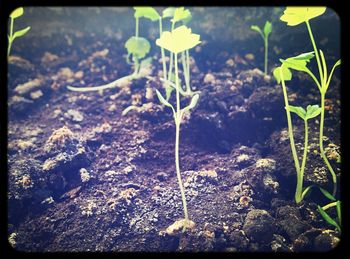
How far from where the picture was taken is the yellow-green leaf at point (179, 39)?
4.23 feet

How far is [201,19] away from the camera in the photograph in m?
2.50

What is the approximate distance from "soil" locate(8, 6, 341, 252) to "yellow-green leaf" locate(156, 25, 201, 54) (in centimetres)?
47

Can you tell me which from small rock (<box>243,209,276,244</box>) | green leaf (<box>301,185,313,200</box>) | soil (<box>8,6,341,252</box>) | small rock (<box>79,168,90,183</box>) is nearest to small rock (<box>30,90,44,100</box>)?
soil (<box>8,6,341,252</box>)

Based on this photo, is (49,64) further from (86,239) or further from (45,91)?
(86,239)

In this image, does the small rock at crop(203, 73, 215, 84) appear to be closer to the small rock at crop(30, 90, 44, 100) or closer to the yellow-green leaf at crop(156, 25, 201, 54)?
the yellow-green leaf at crop(156, 25, 201, 54)

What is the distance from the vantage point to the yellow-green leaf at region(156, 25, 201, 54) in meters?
1.29

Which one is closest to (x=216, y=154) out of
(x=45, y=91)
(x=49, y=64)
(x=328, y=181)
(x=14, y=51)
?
(x=328, y=181)

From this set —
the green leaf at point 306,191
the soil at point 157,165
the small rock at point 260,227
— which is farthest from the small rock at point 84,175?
the green leaf at point 306,191

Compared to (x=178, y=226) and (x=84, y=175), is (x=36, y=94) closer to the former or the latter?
(x=84, y=175)

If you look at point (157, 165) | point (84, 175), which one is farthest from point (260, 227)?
point (84, 175)

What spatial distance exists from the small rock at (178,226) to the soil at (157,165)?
2cm

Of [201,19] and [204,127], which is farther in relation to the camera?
[201,19]

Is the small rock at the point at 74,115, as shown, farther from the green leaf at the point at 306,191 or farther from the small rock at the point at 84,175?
the green leaf at the point at 306,191

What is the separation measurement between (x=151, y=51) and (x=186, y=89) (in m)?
0.64
